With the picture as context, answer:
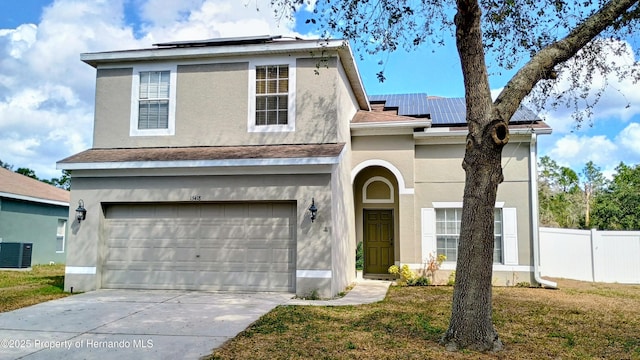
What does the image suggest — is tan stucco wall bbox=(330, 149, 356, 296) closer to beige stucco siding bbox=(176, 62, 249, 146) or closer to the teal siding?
beige stucco siding bbox=(176, 62, 249, 146)

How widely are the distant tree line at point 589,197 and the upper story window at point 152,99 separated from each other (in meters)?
24.6

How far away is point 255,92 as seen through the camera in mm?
11352

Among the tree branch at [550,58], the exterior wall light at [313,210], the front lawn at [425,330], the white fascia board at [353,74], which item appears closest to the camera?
the front lawn at [425,330]

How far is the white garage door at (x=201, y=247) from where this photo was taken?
415 inches

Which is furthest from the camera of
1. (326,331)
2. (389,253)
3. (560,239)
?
(560,239)

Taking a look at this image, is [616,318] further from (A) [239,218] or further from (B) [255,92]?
(B) [255,92]

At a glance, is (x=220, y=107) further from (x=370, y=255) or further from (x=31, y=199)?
(x=31, y=199)

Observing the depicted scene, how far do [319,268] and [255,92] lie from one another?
4668 millimetres

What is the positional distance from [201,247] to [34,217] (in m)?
12.3

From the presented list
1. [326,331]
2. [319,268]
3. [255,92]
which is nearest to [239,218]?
[319,268]

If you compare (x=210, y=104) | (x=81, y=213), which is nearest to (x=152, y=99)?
(x=210, y=104)

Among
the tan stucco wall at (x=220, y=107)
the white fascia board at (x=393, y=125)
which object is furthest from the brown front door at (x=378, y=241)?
the tan stucco wall at (x=220, y=107)

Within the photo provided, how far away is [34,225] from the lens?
62.2 ft

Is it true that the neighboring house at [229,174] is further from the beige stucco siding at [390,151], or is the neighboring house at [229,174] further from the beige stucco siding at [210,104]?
the beige stucco siding at [390,151]
